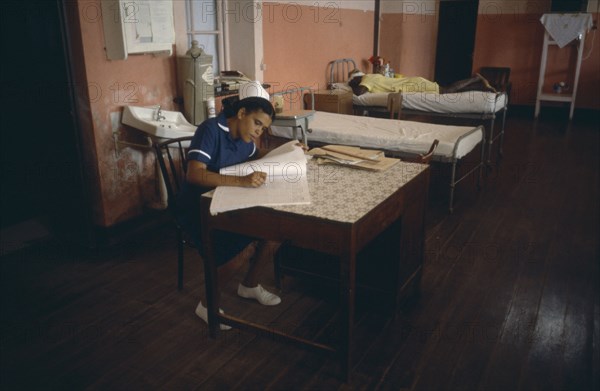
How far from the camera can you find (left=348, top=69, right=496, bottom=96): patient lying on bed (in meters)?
6.18

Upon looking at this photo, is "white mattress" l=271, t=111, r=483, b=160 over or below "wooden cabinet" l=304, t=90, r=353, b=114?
below

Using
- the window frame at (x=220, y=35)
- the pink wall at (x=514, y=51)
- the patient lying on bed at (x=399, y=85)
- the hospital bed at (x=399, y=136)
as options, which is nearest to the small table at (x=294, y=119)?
the hospital bed at (x=399, y=136)

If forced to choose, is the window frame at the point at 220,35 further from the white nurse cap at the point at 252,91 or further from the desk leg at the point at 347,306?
the desk leg at the point at 347,306

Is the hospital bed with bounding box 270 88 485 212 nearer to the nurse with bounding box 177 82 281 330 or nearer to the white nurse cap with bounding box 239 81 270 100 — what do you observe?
the white nurse cap with bounding box 239 81 270 100

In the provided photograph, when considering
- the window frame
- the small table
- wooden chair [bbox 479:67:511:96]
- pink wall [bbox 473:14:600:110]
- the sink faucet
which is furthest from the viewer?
wooden chair [bbox 479:67:511:96]

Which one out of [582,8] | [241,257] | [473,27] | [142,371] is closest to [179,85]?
[241,257]

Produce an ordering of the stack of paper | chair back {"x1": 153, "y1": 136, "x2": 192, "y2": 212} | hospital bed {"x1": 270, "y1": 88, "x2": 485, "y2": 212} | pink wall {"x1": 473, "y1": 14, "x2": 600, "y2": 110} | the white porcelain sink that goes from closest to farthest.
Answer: the stack of paper
chair back {"x1": 153, "y1": 136, "x2": 192, "y2": 212}
the white porcelain sink
hospital bed {"x1": 270, "y1": 88, "x2": 485, "y2": 212}
pink wall {"x1": 473, "y1": 14, "x2": 600, "y2": 110}

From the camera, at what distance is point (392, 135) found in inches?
180

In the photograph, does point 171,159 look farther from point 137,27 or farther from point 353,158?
point 137,27

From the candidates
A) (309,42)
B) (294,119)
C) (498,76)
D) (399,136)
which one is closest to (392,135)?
(399,136)

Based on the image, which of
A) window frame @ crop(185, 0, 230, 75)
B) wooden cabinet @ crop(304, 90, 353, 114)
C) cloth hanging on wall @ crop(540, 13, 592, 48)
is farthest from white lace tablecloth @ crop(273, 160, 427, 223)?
cloth hanging on wall @ crop(540, 13, 592, 48)

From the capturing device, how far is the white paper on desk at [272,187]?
2.00 metres

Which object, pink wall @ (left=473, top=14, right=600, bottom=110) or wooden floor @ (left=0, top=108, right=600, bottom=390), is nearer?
wooden floor @ (left=0, top=108, right=600, bottom=390)

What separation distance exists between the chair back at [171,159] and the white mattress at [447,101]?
9.03 ft
